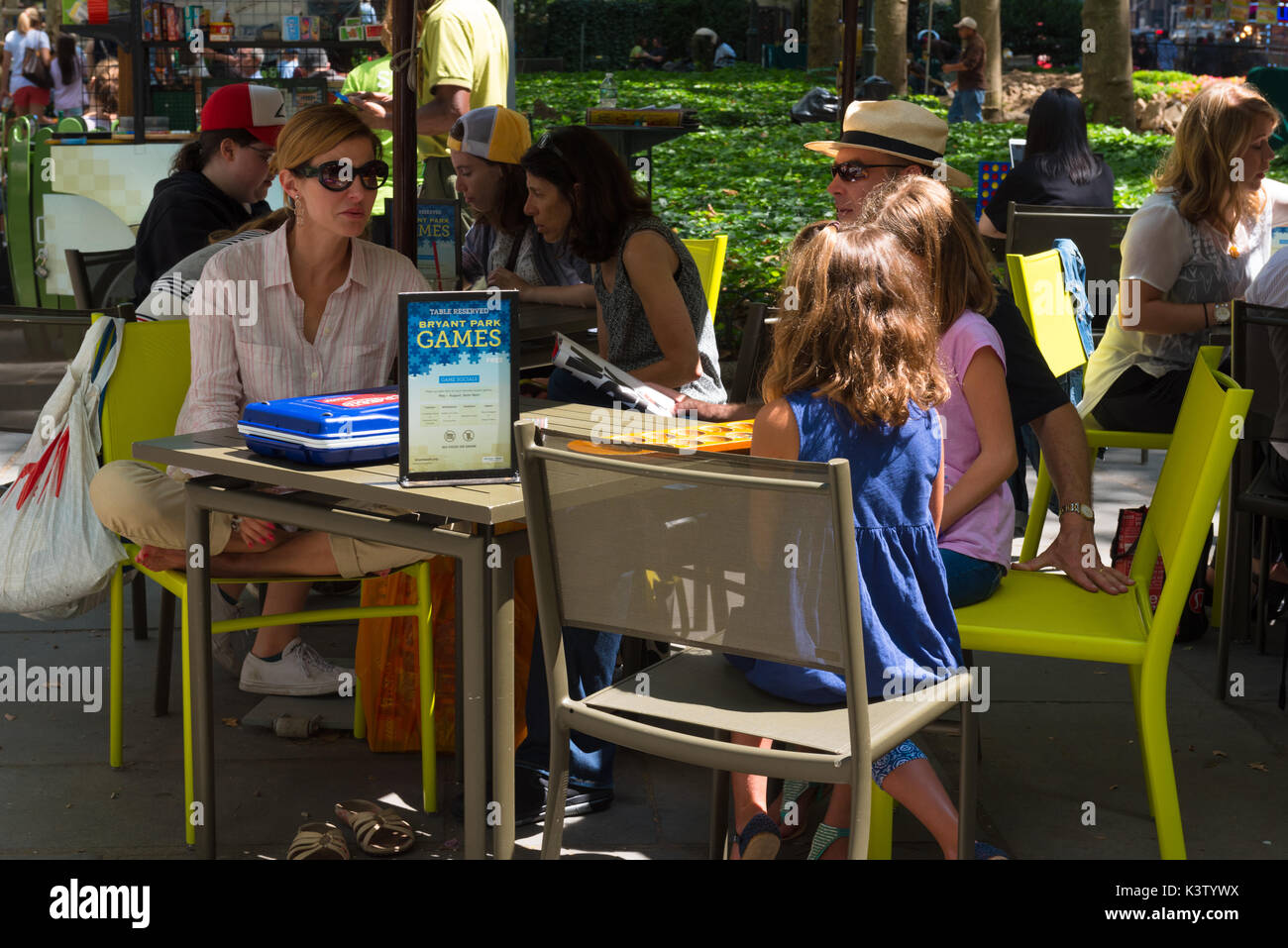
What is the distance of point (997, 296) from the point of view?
327 centimetres

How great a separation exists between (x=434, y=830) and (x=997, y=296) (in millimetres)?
1711

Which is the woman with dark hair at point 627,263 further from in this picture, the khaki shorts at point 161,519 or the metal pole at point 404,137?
the khaki shorts at point 161,519

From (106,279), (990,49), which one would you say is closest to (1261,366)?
(106,279)

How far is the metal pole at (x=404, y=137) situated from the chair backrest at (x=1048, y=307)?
5.75 ft

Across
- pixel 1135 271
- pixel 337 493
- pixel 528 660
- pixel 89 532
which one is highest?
pixel 1135 271

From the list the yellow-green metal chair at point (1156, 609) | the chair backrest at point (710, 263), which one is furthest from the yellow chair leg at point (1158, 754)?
the chair backrest at point (710, 263)

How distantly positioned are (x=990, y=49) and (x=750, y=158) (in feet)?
26.5

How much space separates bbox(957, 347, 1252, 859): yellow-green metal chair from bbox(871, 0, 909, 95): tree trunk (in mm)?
20080

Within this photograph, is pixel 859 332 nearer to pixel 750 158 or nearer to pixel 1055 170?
pixel 1055 170

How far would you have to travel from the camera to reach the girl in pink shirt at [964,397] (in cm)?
305

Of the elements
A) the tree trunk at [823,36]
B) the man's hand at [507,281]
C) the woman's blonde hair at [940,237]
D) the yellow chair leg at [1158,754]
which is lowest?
the yellow chair leg at [1158,754]

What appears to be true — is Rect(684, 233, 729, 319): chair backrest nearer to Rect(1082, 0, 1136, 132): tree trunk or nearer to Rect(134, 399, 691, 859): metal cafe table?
Rect(134, 399, 691, 859): metal cafe table
